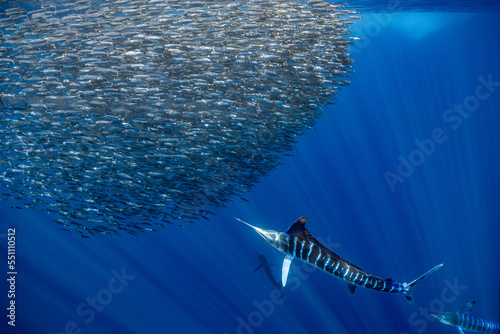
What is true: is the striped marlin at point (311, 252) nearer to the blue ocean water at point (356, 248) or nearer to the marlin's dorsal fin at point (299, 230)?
the marlin's dorsal fin at point (299, 230)

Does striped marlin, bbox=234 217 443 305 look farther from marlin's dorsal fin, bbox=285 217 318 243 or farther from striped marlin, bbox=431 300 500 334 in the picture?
striped marlin, bbox=431 300 500 334

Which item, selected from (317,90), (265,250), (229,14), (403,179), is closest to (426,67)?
(403,179)

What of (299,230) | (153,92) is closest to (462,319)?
(299,230)

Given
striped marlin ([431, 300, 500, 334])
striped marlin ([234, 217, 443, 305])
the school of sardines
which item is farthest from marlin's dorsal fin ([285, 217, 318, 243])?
striped marlin ([431, 300, 500, 334])

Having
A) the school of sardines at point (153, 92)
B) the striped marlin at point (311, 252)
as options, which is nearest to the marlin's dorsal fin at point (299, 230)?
the striped marlin at point (311, 252)

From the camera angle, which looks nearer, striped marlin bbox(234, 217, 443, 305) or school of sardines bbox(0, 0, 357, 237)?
striped marlin bbox(234, 217, 443, 305)

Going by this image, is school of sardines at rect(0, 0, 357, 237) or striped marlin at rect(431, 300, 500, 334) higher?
school of sardines at rect(0, 0, 357, 237)

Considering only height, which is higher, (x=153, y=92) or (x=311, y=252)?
(x=153, y=92)

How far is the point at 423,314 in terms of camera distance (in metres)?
13.3

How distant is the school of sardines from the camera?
605 cm

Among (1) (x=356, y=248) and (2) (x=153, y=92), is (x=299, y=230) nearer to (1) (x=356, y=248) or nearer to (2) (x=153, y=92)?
(2) (x=153, y=92)

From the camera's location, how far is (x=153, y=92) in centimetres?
568

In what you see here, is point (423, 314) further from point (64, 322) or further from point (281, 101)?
point (64, 322)

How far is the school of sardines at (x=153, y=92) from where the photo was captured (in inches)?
238
